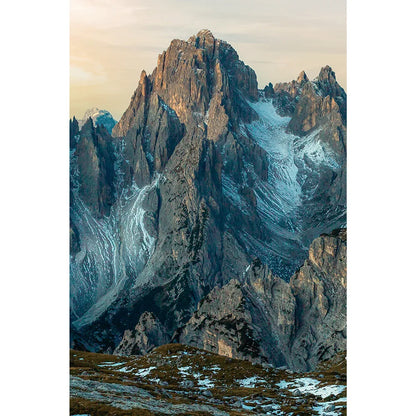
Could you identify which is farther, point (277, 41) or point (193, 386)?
point (277, 41)
